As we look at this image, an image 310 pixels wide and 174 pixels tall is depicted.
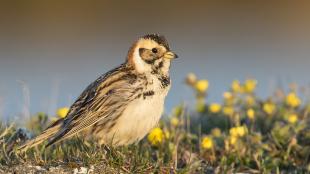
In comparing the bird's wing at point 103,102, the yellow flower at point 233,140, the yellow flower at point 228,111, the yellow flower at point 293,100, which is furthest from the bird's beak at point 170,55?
the yellow flower at point 293,100

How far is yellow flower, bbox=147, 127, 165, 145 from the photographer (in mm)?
8914

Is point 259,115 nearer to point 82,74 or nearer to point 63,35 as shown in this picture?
point 82,74

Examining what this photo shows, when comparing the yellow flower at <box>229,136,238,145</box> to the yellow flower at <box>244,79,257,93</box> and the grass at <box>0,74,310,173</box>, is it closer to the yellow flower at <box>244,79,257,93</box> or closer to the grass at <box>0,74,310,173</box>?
the grass at <box>0,74,310,173</box>

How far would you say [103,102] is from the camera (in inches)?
337

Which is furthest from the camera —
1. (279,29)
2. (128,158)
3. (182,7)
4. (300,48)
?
(182,7)

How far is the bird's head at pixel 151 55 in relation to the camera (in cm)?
877

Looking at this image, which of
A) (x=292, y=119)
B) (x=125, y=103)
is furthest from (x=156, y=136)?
(x=292, y=119)

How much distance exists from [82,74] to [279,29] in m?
7.46

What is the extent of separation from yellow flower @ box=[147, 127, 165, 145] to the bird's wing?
2.10 ft

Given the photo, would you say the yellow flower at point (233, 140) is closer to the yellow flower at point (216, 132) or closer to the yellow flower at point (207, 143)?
the yellow flower at point (207, 143)

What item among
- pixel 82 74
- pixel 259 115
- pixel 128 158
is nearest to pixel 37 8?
pixel 82 74

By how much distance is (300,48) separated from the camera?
67.3 ft

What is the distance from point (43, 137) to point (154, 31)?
14542 millimetres

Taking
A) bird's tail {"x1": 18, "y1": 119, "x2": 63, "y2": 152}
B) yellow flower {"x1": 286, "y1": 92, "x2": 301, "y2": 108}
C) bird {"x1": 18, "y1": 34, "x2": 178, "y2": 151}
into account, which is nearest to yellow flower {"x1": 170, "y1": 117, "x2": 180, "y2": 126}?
bird {"x1": 18, "y1": 34, "x2": 178, "y2": 151}
